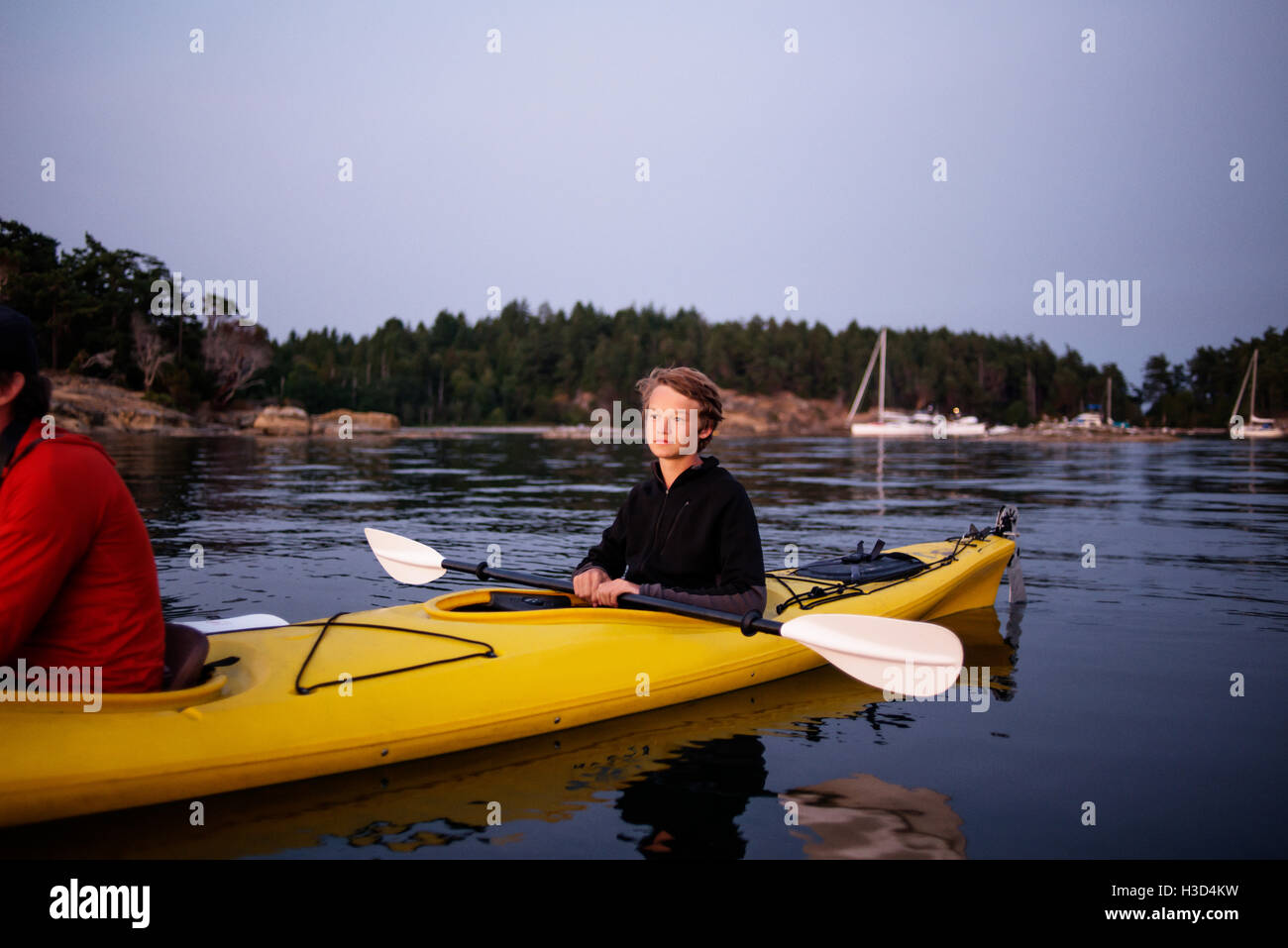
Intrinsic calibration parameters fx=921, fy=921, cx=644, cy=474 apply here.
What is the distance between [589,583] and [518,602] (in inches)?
24.2

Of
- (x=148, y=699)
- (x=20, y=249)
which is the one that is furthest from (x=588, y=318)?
(x=148, y=699)

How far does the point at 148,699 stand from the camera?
3209 mm

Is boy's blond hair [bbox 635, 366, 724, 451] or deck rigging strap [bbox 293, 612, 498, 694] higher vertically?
boy's blond hair [bbox 635, 366, 724, 451]

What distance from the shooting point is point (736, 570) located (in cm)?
461

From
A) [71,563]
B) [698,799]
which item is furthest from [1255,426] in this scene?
[71,563]

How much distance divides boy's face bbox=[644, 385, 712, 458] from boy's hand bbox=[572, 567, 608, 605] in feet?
2.35

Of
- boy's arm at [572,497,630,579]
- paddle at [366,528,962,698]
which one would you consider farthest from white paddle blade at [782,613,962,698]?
boy's arm at [572,497,630,579]

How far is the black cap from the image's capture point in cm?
262

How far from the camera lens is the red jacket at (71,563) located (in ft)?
8.43

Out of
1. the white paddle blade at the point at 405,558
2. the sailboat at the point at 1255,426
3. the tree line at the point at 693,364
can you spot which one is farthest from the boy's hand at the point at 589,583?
the sailboat at the point at 1255,426

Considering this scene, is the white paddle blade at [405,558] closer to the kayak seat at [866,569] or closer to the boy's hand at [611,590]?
the boy's hand at [611,590]

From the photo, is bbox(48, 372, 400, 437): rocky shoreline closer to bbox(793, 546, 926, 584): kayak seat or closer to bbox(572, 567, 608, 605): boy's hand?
bbox(793, 546, 926, 584): kayak seat

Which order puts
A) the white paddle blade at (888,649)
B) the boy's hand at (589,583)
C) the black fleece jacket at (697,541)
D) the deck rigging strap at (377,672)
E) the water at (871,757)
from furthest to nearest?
the boy's hand at (589,583)
the black fleece jacket at (697,541)
the white paddle blade at (888,649)
the deck rigging strap at (377,672)
the water at (871,757)
